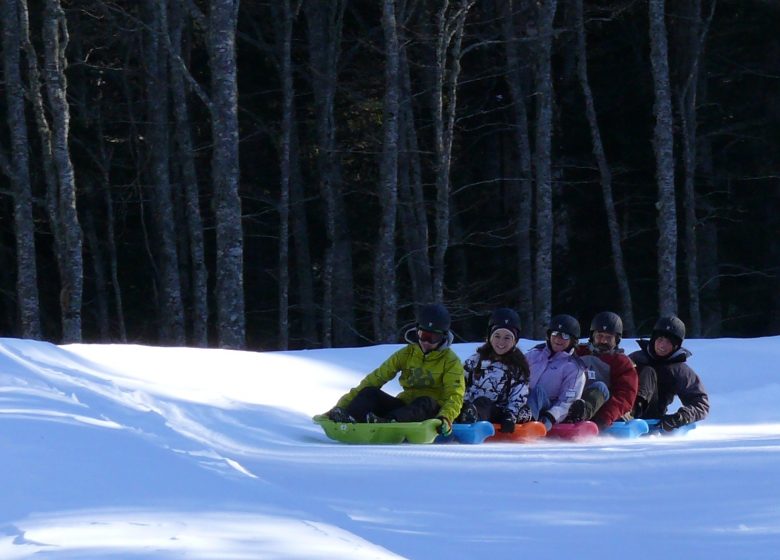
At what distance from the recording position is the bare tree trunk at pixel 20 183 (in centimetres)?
1861

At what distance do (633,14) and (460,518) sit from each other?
2142cm

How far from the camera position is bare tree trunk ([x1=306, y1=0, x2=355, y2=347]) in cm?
2355

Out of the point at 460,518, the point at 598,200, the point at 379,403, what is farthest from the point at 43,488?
the point at 598,200

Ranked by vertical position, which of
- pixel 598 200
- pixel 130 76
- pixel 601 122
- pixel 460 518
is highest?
pixel 130 76

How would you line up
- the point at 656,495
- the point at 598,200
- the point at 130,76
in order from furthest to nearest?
the point at 130,76 → the point at 598,200 → the point at 656,495

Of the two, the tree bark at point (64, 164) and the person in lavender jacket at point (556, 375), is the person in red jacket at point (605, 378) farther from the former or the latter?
the tree bark at point (64, 164)

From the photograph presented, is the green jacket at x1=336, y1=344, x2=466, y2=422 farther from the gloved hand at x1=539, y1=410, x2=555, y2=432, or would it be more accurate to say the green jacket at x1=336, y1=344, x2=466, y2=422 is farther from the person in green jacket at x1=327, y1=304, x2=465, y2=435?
the gloved hand at x1=539, y1=410, x2=555, y2=432

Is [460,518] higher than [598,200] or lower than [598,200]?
lower

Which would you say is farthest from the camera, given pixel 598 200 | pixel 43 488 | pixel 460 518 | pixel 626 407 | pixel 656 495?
pixel 598 200

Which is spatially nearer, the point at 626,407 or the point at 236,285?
the point at 626,407

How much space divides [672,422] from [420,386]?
2.53 metres

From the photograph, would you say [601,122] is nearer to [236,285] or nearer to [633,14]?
[633,14]

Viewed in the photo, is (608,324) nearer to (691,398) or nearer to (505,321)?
(691,398)

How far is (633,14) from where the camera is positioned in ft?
83.7
